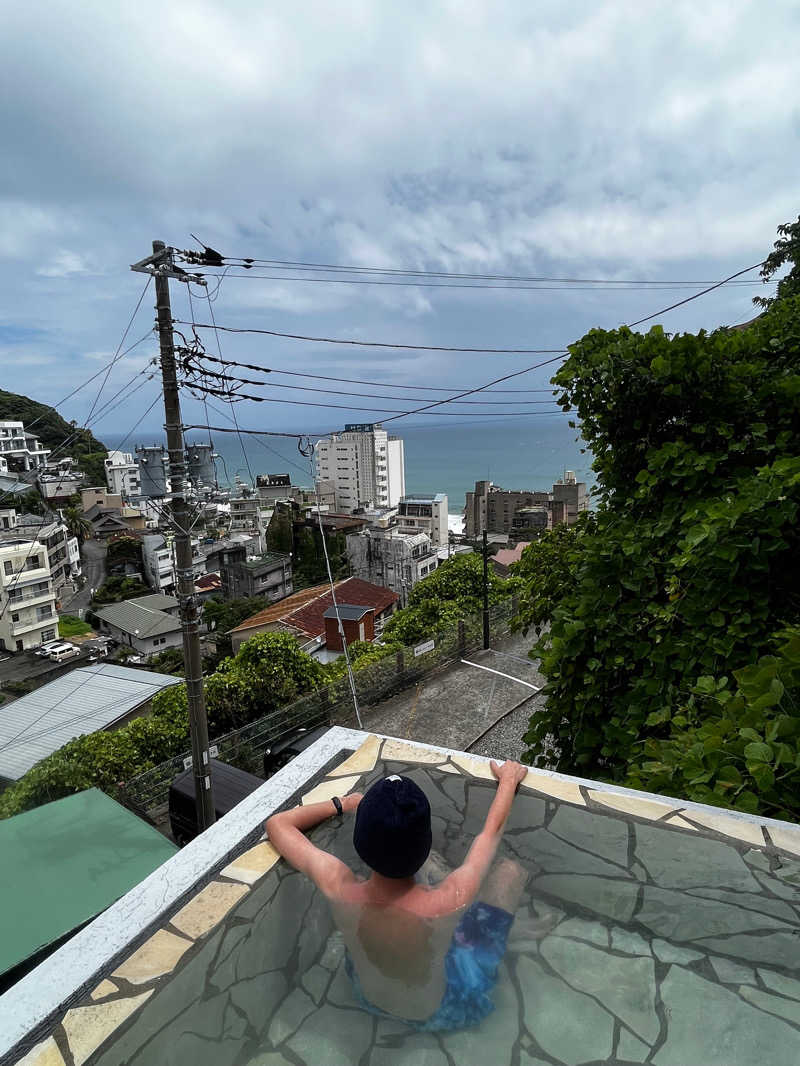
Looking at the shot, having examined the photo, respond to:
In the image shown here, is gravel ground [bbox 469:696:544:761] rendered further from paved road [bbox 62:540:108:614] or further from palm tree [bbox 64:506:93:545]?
palm tree [bbox 64:506:93:545]

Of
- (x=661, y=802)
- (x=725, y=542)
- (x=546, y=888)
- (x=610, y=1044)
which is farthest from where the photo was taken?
(x=725, y=542)

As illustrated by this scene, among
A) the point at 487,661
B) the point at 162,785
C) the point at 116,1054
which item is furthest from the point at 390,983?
the point at 487,661

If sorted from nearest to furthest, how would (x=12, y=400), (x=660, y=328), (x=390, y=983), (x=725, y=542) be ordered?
(x=390, y=983) < (x=725, y=542) < (x=660, y=328) < (x=12, y=400)

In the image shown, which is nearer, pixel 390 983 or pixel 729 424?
pixel 390 983

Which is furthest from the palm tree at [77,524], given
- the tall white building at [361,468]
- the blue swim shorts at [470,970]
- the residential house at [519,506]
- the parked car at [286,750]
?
the blue swim shorts at [470,970]

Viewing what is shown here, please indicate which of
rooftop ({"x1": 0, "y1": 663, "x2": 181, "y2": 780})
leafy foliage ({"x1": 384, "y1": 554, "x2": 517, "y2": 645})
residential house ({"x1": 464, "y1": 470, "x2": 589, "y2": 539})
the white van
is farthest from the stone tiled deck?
residential house ({"x1": 464, "y1": 470, "x2": 589, "y2": 539})

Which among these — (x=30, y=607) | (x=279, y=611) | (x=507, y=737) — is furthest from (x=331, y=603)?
(x=30, y=607)

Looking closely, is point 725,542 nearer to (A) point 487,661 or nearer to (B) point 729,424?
(B) point 729,424
